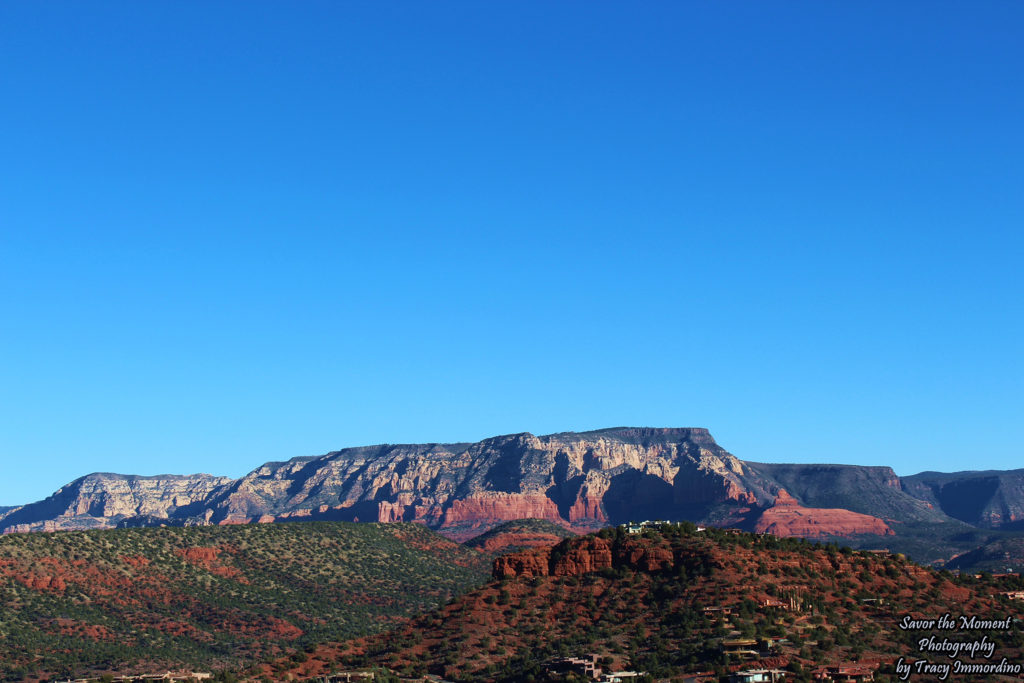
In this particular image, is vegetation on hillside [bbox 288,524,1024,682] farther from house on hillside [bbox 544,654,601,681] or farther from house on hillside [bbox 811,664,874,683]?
house on hillside [bbox 544,654,601,681]

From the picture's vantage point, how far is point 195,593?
160 m

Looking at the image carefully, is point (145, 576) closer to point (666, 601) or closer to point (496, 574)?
point (496, 574)

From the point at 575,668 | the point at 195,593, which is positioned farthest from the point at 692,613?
the point at 195,593

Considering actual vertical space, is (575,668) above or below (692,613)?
below

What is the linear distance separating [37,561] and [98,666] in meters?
37.8

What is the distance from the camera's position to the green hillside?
133 m

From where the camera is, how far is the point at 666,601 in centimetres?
9100

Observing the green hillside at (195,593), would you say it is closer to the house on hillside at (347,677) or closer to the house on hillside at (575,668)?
the house on hillside at (347,677)

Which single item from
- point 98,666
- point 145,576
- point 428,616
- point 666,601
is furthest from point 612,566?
point 145,576

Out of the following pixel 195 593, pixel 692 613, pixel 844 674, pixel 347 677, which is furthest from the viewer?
pixel 195 593

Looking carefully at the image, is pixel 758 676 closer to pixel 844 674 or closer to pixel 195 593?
pixel 844 674

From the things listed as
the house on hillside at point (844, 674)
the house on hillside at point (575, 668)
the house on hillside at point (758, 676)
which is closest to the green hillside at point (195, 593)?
the house on hillside at point (575, 668)

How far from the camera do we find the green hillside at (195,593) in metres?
133

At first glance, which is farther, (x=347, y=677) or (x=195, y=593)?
(x=195, y=593)
